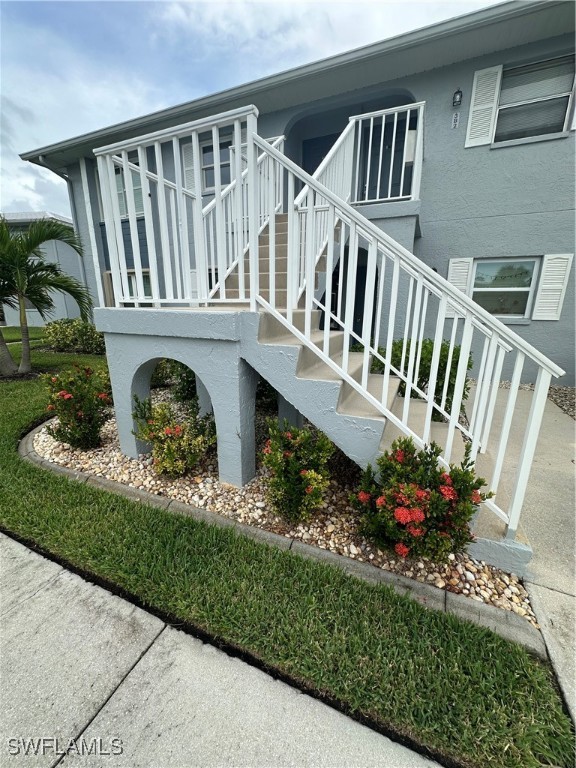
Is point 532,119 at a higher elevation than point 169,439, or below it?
higher

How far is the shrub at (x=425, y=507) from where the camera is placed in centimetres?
177

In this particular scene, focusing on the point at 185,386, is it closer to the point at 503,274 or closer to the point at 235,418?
the point at 235,418

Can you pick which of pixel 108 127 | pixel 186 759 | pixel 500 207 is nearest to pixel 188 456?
pixel 186 759

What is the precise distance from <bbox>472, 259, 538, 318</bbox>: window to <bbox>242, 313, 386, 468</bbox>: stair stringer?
505 cm

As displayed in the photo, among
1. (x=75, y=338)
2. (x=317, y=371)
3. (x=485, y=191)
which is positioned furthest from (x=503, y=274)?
(x=75, y=338)

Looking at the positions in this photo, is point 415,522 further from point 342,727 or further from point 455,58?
point 455,58

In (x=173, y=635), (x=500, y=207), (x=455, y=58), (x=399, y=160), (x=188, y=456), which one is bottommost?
(x=173, y=635)

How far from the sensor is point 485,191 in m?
5.51

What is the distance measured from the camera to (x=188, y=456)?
2.71m

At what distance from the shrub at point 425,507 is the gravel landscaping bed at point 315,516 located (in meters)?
0.16

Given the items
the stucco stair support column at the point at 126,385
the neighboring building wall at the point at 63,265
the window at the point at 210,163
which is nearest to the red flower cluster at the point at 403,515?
the stucco stair support column at the point at 126,385

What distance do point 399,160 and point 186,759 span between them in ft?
26.1

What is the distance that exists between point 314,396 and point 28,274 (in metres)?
6.17

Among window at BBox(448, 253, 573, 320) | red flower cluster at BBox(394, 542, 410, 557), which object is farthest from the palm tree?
window at BBox(448, 253, 573, 320)
